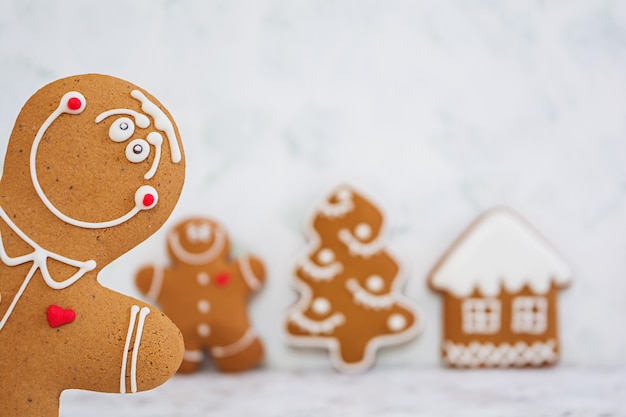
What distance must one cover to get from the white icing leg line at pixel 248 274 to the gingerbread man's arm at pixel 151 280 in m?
0.17

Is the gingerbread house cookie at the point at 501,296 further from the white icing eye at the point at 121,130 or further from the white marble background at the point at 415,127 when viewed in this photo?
the white icing eye at the point at 121,130

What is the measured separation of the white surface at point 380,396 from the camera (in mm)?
1286

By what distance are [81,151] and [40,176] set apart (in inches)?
2.1

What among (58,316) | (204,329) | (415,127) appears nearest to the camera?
(58,316)

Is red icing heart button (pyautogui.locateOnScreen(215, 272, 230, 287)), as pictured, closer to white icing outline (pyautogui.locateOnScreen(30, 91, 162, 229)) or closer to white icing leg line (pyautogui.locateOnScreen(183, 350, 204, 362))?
white icing leg line (pyautogui.locateOnScreen(183, 350, 204, 362))

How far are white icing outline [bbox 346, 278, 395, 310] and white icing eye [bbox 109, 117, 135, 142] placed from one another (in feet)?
2.88

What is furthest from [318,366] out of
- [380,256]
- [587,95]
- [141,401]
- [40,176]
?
[40,176]

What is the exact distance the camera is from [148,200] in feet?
2.82

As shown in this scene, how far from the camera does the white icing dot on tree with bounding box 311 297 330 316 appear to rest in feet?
5.41

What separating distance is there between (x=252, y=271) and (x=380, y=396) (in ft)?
1.33

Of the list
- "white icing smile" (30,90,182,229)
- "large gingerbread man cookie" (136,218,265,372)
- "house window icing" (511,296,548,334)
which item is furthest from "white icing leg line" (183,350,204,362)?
"white icing smile" (30,90,182,229)

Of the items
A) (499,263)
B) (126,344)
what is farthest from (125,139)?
(499,263)

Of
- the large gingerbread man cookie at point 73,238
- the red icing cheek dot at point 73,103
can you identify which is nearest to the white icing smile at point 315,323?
the large gingerbread man cookie at point 73,238

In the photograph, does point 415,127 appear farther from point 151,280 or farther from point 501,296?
point 151,280
